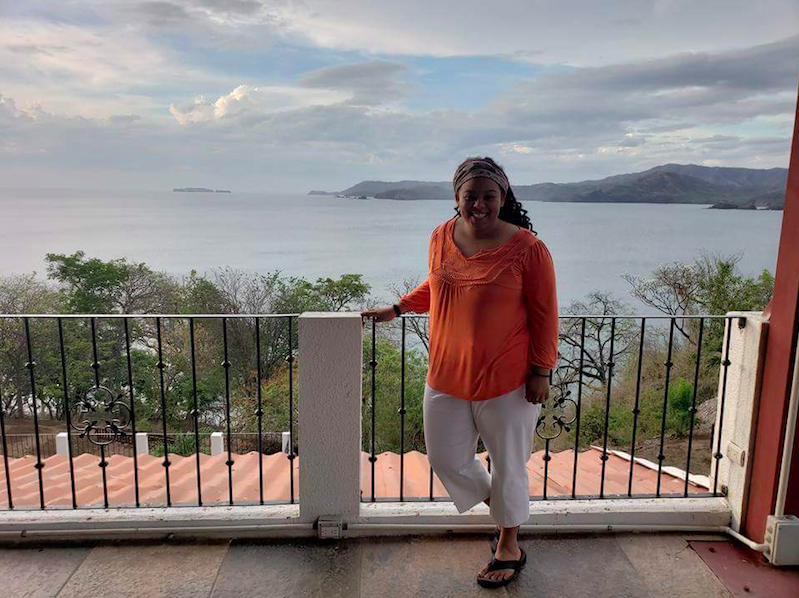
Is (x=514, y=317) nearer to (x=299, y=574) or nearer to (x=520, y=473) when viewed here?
(x=520, y=473)

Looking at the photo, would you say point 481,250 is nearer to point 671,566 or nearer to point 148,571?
point 671,566

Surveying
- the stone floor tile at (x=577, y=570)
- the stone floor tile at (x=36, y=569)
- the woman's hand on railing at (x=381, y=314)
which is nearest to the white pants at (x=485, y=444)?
the stone floor tile at (x=577, y=570)

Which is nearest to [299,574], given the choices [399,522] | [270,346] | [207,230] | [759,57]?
[399,522]

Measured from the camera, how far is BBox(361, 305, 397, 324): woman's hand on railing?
2.28m

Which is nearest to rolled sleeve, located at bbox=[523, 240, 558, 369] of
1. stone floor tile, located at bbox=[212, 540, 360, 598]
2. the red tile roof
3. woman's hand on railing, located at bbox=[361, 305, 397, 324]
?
woman's hand on railing, located at bbox=[361, 305, 397, 324]

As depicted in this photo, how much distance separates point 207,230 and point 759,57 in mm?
34179

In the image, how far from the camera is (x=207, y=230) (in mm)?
35875

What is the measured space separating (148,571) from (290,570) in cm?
56

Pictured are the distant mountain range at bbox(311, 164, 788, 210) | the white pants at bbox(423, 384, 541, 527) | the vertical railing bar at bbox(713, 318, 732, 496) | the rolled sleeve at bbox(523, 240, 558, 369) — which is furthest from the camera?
the distant mountain range at bbox(311, 164, 788, 210)

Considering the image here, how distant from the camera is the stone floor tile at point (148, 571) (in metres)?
2.01

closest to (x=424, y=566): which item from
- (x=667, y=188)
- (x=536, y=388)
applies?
(x=536, y=388)

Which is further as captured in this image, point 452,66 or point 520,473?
point 452,66

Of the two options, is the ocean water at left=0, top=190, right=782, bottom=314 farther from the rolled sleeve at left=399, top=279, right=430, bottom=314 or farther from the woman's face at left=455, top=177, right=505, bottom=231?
the woman's face at left=455, top=177, right=505, bottom=231

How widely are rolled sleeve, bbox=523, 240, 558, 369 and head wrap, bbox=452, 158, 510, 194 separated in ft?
0.82
